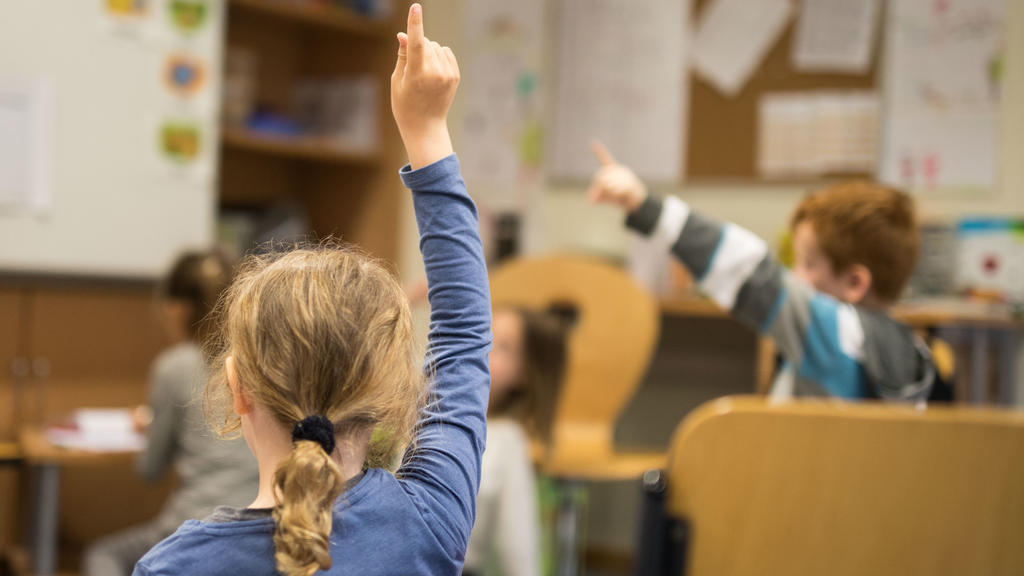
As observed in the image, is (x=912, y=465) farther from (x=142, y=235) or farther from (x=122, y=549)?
(x=142, y=235)

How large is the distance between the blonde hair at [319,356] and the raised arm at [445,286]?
0.05 m

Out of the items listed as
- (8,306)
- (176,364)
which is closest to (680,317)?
(176,364)

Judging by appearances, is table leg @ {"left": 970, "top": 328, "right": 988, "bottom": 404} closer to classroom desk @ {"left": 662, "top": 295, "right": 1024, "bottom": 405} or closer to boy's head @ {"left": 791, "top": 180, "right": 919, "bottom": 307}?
classroom desk @ {"left": 662, "top": 295, "right": 1024, "bottom": 405}

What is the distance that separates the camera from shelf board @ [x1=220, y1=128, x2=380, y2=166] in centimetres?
365

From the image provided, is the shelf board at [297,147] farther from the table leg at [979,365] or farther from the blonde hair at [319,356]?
the blonde hair at [319,356]

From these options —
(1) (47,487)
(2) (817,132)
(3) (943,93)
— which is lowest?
(1) (47,487)

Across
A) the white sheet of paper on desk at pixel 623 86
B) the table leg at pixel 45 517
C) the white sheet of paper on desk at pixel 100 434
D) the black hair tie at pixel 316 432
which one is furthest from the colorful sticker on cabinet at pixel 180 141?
the black hair tie at pixel 316 432

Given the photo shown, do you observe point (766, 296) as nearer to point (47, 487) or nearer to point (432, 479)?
point (432, 479)

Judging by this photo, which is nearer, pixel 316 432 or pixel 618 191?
pixel 316 432

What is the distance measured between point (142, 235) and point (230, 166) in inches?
38.6

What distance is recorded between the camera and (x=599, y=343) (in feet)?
10.4

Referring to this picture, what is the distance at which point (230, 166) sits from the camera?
4.04 metres

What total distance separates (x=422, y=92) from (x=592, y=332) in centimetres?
235

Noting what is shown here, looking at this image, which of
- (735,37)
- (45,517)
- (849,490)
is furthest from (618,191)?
(735,37)
